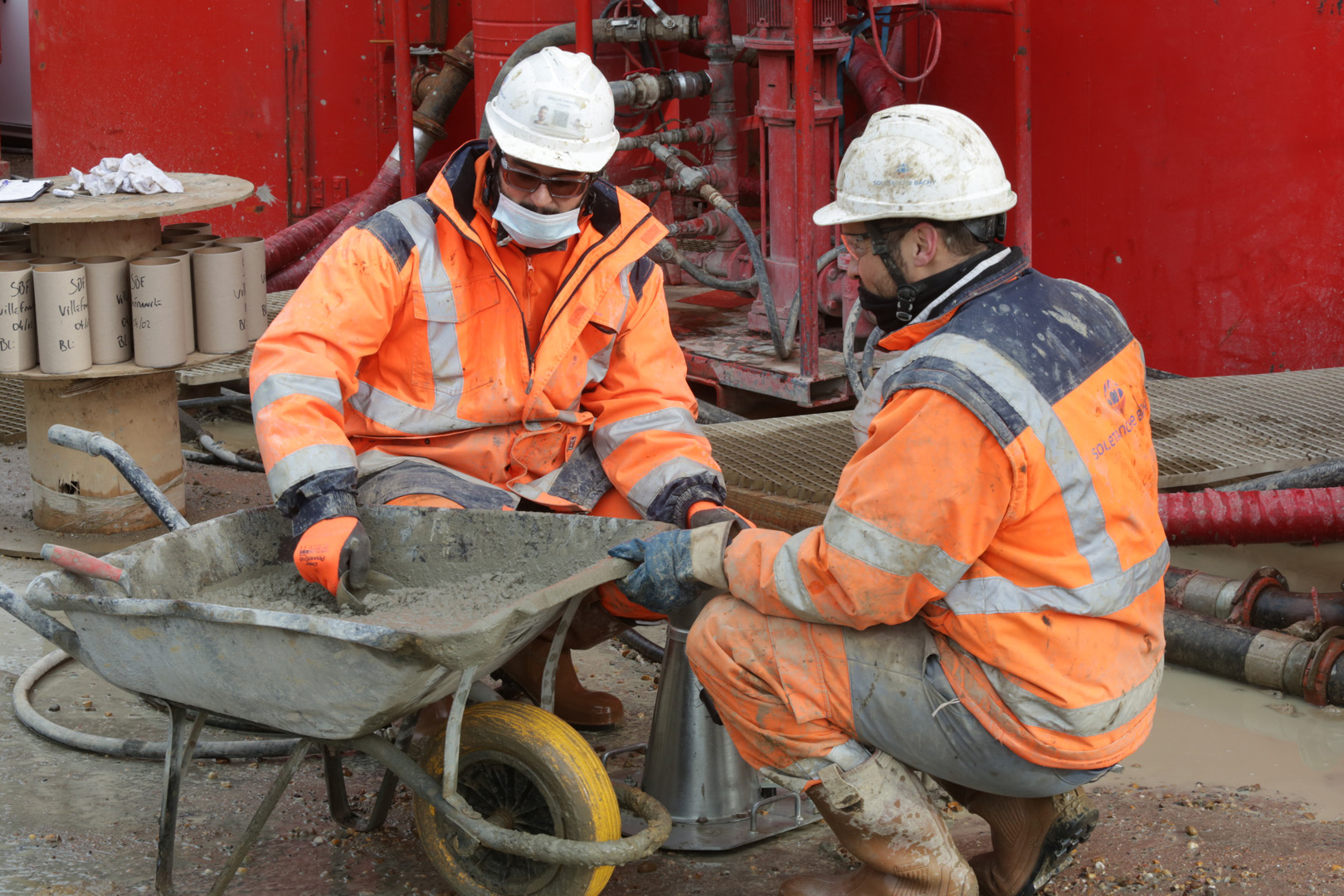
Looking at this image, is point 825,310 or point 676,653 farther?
point 825,310

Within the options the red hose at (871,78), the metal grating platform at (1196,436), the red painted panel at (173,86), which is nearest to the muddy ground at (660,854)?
the metal grating platform at (1196,436)

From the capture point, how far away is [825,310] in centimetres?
546

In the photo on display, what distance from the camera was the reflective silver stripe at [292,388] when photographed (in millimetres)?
2721

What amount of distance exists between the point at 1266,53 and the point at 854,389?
2052 mm

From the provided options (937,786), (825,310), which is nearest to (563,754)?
(937,786)

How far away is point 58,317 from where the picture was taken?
4070mm

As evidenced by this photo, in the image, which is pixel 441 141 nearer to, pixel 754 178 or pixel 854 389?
pixel 754 178

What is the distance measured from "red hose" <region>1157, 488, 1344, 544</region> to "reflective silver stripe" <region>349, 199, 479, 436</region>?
6.76 ft

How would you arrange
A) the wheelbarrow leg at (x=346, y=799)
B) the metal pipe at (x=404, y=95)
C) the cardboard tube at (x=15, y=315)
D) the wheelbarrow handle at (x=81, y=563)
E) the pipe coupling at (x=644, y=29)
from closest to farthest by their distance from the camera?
1. the wheelbarrow handle at (x=81, y=563)
2. the wheelbarrow leg at (x=346, y=799)
3. the cardboard tube at (x=15, y=315)
4. the pipe coupling at (x=644, y=29)
5. the metal pipe at (x=404, y=95)

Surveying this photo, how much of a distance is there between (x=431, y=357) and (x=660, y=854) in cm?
116

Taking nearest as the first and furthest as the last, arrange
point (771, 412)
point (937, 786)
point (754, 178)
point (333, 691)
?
point (333, 691), point (937, 786), point (771, 412), point (754, 178)

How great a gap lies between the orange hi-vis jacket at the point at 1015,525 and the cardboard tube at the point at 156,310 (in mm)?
2575

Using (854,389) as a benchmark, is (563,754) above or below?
below

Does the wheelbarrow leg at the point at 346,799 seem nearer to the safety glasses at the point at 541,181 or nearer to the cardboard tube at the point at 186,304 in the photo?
the safety glasses at the point at 541,181
